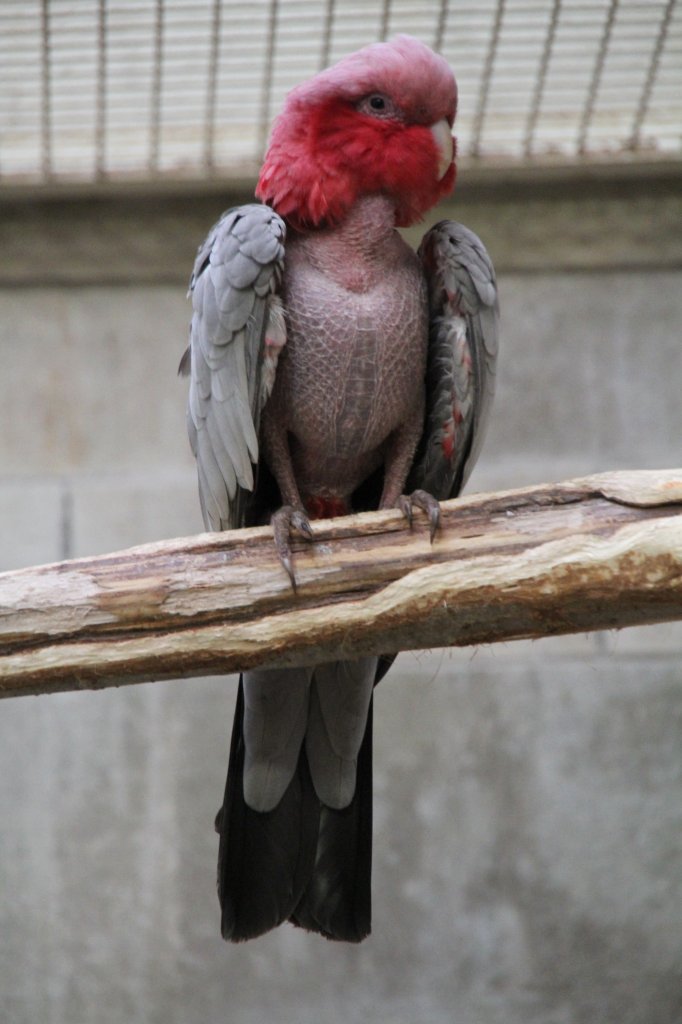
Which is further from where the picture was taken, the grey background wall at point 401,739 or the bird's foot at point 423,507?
the grey background wall at point 401,739

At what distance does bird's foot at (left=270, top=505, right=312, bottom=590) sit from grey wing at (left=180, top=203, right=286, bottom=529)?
24 centimetres

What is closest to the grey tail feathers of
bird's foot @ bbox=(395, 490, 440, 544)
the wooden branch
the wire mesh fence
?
the wooden branch

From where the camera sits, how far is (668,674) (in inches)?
149

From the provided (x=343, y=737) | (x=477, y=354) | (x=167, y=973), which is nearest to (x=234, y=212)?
(x=477, y=354)

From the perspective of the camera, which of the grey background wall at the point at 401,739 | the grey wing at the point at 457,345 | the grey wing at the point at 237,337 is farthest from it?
the grey background wall at the point at 401,739

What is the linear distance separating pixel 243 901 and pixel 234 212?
1539 mm

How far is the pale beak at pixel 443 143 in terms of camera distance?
2549 millimetres

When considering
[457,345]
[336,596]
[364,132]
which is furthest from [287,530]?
[364,132]

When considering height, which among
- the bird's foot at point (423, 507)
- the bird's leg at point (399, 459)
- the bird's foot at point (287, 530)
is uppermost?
the bird's foot at point (423, 507)

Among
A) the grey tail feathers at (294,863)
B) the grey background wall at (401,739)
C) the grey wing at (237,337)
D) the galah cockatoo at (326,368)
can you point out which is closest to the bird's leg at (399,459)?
the galah cockatoo at (326,368)

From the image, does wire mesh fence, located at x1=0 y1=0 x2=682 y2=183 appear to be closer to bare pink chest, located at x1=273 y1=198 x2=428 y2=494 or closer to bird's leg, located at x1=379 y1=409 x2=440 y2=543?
bare pink chest, located at x1=273 y1=198 x2=428 y2=494

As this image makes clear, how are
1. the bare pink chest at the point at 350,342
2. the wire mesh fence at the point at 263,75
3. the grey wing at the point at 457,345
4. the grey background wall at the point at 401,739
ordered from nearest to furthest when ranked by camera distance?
the bare pink chest at the point at 350,342
the grey wing at the point at 457,345
the wire mesh fence at the point at 263,75
the grey background wall at the point at 401,739

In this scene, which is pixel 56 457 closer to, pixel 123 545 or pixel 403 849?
pixel 123 545

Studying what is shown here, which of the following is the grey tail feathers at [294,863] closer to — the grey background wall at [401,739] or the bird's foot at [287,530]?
the bird's foot at [287,530]
